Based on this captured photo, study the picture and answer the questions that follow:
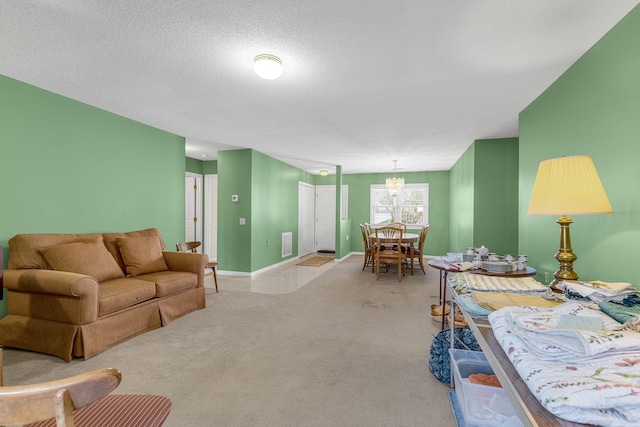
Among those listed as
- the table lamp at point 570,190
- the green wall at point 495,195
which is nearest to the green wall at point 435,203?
the green wall at point 495,195

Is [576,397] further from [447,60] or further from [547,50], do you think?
[547,50]

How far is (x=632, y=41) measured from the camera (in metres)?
1.75

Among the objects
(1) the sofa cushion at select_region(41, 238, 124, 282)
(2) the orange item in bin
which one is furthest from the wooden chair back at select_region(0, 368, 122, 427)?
(1) the sofa cushion at select_region(41, 238, 124, 282)

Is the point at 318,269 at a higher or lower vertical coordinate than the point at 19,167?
lower

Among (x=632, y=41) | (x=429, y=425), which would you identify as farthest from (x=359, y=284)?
(x=632, y=41)

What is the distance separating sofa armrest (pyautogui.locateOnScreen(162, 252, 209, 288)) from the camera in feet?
11.8

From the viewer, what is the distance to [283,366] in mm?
2297

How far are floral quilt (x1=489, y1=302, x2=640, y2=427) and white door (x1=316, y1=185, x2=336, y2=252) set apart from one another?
7.95 meters

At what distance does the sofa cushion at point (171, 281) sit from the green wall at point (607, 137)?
374 centimetres

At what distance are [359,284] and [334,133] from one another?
8.22ft

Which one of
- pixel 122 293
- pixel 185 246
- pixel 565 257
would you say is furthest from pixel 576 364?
pixel 185 246

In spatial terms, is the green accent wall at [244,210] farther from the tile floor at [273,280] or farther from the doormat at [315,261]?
the doormat at [315,261]

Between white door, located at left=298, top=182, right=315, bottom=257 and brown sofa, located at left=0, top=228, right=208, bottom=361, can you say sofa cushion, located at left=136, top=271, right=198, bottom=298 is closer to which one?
brown sofa, located at left=0, top=228, right=208, bottom=361

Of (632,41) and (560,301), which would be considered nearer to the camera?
(560,301)
